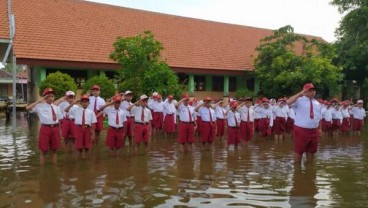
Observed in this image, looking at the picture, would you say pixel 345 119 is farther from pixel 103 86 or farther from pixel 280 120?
pixel 103 86

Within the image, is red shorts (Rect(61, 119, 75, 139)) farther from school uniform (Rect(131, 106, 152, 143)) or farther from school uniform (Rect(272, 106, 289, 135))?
school uniform (Rect(272, 106, 289, 135))

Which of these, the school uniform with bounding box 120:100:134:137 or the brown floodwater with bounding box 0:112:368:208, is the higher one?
the school uniform with bounding box 120:100:134:137

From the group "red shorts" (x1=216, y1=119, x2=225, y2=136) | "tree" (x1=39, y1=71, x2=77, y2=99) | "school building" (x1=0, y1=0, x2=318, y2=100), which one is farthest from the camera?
"school building" (x1=0, y1=0, x2=318, y2=100)

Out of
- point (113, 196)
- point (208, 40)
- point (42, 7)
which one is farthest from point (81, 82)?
point (113, 196)

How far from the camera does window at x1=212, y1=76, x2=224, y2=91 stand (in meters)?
28.0

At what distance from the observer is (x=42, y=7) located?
23.4 meters

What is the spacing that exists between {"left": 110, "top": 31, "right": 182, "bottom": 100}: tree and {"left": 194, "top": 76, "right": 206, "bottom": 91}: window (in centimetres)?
859

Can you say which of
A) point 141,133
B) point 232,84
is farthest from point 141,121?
point 232,84

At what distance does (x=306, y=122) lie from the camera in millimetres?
8352

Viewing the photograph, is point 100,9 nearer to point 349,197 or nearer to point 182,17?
point 182,17

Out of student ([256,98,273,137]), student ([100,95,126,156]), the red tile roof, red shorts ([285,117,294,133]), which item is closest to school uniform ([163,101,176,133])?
student ([256,98,273,137])

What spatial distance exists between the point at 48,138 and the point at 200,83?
19.1m

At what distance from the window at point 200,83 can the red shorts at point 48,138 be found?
1861 centimetres

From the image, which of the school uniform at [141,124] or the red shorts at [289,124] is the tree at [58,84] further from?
the red shorts at [289,124]
